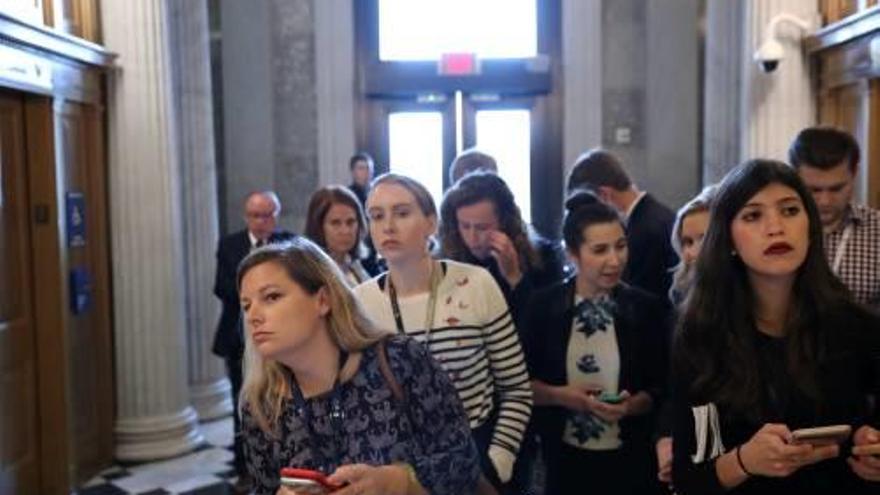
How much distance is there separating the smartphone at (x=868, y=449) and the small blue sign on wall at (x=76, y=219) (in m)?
4.66

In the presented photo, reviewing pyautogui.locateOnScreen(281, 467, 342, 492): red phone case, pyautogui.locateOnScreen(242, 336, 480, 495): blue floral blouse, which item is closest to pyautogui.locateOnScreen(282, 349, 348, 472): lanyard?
pyautogui.locateOnScreen(242, 336, 480, 495): blue floral blouse

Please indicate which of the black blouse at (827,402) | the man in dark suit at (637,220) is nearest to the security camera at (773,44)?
the man in dark suit at (637,220)

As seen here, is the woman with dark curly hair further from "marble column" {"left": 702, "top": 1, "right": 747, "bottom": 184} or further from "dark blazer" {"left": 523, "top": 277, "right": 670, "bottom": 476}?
"marble column" {"left": 702, "top": 1, "right": 747, "bottom": 184}

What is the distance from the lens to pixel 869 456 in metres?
1.78

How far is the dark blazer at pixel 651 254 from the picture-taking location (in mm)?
3963

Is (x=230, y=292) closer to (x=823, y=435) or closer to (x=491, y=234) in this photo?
(x=491, y=234)

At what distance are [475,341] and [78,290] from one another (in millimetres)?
3580

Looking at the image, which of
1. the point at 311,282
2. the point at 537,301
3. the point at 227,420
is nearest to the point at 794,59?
the point at 537,301

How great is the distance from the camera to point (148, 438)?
19.7 feet

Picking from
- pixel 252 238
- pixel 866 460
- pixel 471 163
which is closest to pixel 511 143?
pixel 252 238

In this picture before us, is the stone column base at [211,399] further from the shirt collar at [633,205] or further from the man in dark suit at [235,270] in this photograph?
the shirt collar at [633,205]

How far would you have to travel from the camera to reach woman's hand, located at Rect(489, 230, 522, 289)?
11.0 ft

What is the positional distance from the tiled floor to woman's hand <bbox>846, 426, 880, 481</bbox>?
14.0ft

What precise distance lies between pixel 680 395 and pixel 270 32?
8.76m
